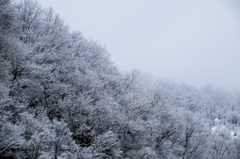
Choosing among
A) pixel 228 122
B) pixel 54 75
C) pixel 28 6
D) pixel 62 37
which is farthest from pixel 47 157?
pixel 228 122

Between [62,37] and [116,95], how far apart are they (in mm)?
13781

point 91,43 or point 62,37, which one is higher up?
point 91,43

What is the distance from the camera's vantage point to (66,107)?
60.1 ft

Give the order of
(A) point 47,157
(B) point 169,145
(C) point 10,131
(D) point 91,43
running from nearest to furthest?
(A) point 47,157, (C) point 10,131, (B) point 169,145, (D) point 91,43

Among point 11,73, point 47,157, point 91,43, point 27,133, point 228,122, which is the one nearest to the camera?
point 47,157

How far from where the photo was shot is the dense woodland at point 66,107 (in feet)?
39.2

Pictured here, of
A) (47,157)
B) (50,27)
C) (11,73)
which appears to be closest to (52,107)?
(11,73)

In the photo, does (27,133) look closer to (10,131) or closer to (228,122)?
(10,131)

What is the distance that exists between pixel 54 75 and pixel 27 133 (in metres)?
10.3

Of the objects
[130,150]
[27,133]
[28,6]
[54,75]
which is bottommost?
[130,150]

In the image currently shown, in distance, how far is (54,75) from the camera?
20766 millimetres

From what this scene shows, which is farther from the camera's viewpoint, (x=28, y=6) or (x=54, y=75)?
(x=28, y=6)

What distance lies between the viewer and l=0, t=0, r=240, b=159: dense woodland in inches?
471

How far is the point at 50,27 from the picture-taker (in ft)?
Answer: 89.9
